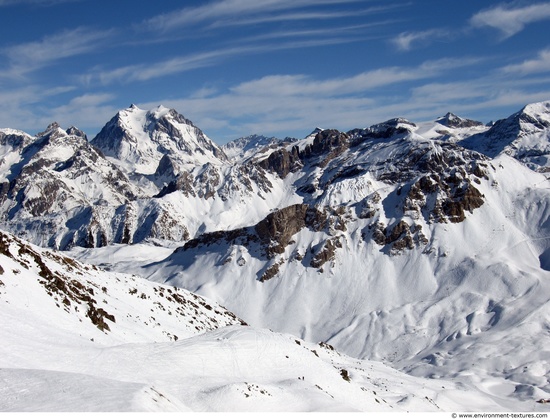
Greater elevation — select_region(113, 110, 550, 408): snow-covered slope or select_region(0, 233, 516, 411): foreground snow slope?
select_region(0, 233, 516, 411): foreground snow slope

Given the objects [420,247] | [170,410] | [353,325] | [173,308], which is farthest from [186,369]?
[420,247]

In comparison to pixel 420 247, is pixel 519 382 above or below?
below

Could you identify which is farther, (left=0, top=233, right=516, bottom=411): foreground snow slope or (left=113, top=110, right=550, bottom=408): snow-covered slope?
(left=113, top=110, right=550, bottom=408): snow-covered slope

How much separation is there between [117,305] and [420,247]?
445 feet

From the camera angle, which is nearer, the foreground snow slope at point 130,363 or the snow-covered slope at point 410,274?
the foreground snow slope at point 130,363

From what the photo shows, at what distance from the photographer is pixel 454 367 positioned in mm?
119938

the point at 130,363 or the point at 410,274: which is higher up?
the point at 130,363

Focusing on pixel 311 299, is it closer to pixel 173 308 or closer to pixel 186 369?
pixel 173 308

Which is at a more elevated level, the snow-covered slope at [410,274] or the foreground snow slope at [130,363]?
the foreground snow slope at [130,363]

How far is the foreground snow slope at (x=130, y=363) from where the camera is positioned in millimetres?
24188

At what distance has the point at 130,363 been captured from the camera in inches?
1296

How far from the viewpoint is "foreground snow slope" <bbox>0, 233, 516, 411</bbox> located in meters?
24.2

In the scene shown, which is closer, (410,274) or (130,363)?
(130,363)

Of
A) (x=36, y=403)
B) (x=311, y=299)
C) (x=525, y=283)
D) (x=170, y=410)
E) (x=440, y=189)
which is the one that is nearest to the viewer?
(x=36, y=403)
